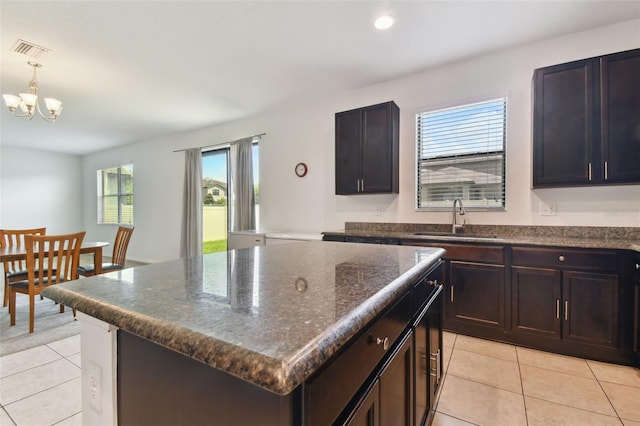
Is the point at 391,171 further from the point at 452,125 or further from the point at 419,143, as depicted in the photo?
the point at 452,125

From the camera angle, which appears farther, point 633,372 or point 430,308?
point 633,372

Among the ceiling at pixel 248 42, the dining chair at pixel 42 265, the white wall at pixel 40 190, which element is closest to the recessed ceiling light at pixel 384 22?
the ceiling at pixel 248 42

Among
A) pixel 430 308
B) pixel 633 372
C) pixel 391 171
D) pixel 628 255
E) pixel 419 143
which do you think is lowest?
pixel 633 372

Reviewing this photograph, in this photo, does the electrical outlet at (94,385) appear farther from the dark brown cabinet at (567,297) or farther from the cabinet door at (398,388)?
the dark brown cabinet at (567,297)

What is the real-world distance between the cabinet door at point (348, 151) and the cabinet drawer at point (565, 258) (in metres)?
1.71

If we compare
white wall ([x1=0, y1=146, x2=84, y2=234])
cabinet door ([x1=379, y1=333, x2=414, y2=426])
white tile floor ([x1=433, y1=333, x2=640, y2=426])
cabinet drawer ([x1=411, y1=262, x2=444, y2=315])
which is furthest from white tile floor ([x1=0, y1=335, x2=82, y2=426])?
white wall ([x1=0, y1=146, x2=84, y2=234])

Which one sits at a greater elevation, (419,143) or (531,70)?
(531,70)

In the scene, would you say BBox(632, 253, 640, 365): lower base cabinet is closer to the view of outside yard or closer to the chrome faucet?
the chrome faucet

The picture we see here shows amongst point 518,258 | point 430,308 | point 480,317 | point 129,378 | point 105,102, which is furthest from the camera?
point 105,102

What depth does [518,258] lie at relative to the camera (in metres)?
2.44

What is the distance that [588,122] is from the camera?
2.38m

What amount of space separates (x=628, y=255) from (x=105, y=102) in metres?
6.12

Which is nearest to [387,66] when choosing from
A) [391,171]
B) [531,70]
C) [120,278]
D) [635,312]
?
[391,171]

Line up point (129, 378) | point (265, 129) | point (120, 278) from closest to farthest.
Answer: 1. point (129, 378)
2. point (120, 278)
3. point (265, 129)
